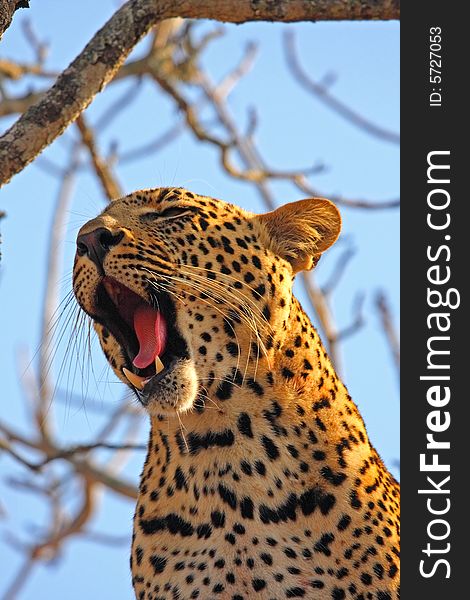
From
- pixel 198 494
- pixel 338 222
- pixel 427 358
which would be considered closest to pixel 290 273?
pixel 338 222

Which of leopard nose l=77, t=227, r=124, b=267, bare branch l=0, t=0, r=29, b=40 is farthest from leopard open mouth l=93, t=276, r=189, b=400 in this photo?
bare branch l=0, t=0, r=29, b=40

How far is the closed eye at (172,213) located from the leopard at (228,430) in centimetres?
6

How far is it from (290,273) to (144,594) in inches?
77.8

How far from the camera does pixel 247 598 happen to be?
6.70m

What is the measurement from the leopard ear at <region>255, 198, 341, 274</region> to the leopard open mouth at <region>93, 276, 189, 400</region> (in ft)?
2.77

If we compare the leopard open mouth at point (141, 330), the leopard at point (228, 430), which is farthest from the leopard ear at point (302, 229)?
the leopard open mouth at point (141, 330)

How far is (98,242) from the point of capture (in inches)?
270

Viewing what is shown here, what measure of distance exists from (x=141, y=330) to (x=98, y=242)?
0.54 m

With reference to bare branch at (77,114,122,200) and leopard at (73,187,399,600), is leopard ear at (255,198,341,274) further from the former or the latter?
bare branch at (77,114,122,200)

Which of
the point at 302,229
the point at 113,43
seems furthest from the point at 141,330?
the point at 113,43

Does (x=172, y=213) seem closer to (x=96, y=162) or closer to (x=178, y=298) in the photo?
(x=178, y=298)

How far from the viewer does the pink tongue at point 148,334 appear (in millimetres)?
6867

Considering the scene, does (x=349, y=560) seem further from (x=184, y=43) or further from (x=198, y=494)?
(x=184, y=43)

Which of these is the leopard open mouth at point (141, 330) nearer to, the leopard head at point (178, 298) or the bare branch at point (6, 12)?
the leopard head at point (178, 298)
